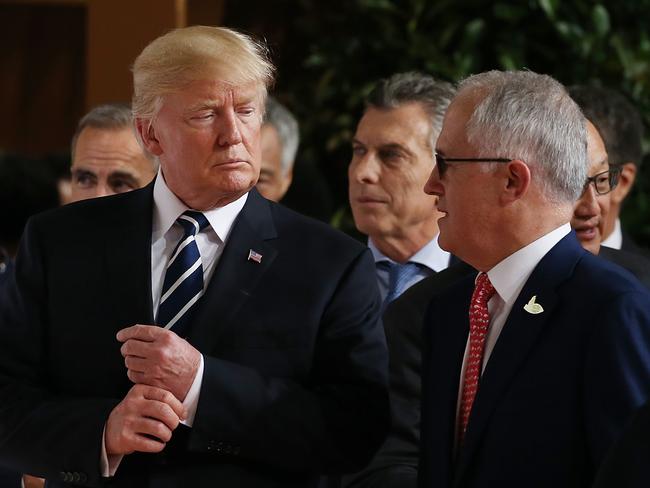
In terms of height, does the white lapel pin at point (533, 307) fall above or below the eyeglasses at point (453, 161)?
below

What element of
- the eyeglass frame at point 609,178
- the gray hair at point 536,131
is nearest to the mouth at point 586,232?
the eyeglass frame at point 609,178

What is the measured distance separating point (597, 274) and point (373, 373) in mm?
476

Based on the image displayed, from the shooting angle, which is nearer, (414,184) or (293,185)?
(414,184)

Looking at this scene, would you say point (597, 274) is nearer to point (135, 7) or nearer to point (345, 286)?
point (345, 286)

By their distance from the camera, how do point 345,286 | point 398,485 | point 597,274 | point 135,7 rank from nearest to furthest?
point 597,274, point 345,286, point 398,485, point 135,7

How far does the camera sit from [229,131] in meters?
2.51

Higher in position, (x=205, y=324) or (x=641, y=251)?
(x=641, y=251)

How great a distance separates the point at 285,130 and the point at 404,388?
1.97 metres

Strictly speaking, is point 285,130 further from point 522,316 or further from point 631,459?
point 631,459

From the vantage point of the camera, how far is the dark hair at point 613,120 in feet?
13.2

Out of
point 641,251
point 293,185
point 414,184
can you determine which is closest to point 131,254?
point 414,184

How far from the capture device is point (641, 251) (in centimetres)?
432

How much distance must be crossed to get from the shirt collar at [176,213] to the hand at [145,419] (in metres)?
0.38

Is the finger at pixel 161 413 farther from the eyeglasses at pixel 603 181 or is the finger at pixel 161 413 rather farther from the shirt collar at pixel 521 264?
the eyeglasses at pixel 603 181
